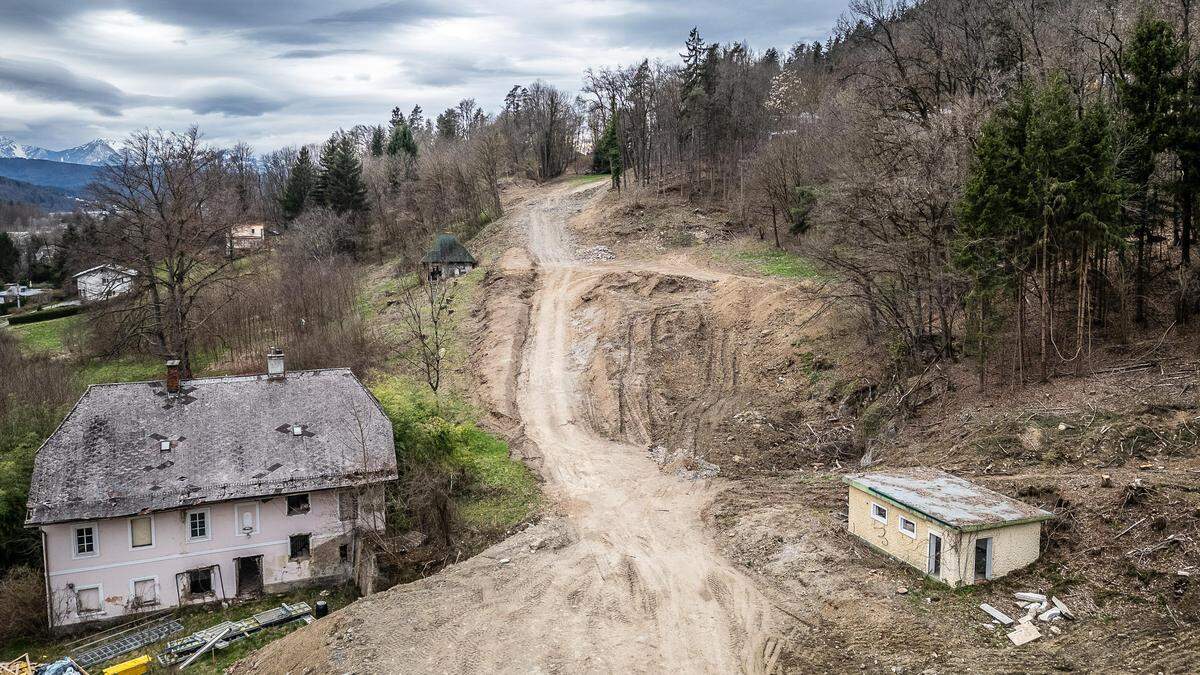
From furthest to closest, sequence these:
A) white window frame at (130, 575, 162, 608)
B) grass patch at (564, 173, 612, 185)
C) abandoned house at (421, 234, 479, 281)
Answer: grass patch at (564, 173, 612, 185) < abandoned house at (421, 234, 479, 281) < white window frame at (130, 575, 162, 608)

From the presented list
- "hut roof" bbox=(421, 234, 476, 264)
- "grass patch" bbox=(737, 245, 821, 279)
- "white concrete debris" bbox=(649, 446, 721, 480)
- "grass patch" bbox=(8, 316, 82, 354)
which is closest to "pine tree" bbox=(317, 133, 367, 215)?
"hut roof" bbox=(421, 234, 476, 264)

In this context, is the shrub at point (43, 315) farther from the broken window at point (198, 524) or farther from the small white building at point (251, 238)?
the broken window at point (198, 524)

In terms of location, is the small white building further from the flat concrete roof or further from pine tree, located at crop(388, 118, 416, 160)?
the flat concrete roof

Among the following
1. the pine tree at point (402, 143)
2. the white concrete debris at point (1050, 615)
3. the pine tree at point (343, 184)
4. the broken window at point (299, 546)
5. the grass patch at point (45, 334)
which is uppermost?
the pine tree at point (402, 143)

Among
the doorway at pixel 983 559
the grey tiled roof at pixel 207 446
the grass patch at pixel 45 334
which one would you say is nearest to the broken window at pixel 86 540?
the grey tiled roof at pixel 207 446

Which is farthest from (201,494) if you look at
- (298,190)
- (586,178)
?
(586,178)

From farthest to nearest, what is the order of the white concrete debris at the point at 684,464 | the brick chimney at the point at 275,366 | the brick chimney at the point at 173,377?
the white concrete debris at the point at 684,464
the brick chimney at the point at 275,366
the brick chimney at the point at 173,377

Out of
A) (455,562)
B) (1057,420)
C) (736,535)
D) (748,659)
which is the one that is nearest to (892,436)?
(1057,420)
